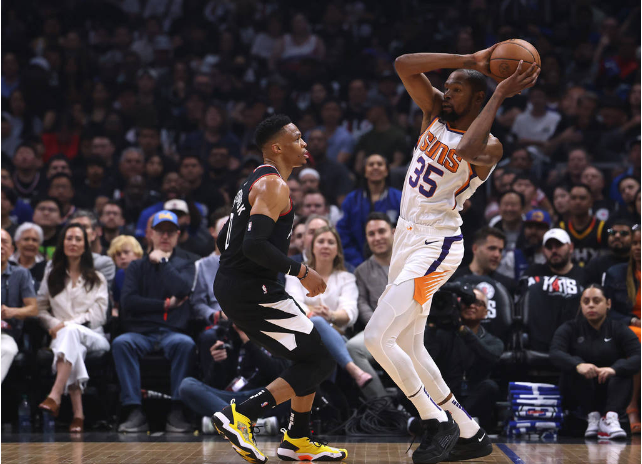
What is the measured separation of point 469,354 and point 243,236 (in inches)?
112

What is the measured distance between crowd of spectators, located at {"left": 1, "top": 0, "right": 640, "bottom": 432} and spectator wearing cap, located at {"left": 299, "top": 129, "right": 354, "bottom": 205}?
28mm

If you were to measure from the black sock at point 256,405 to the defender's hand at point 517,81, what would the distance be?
239 centimetres

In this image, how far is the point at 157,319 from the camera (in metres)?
7.77

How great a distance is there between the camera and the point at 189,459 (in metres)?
5.55

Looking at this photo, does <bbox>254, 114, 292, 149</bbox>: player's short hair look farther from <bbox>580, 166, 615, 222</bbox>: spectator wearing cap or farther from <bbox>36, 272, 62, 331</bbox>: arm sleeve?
<bbox>580, 166, 615, 222</bbox>: spectator wearing cap

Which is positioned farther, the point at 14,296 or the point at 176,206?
the point at 176,206

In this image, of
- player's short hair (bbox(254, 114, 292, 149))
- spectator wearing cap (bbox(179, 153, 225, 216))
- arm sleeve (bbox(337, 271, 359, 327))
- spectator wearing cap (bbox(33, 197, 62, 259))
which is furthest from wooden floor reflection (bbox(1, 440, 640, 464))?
spectator wearing cap (bbox(179, 153, 225, 216))

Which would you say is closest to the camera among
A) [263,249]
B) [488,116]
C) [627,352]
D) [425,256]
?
[263,249]

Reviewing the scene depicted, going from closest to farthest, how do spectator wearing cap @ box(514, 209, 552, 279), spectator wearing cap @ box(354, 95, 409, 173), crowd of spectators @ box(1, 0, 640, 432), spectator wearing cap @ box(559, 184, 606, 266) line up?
crowd of spectators @ box(1, 0, 640, 432), spectator wearing cap @ box(514, 209, 552, 279), spectator wearing cap @ box(559, 184, 606, 266), spectator wearing cap @ box(354, 95, 409, 173)

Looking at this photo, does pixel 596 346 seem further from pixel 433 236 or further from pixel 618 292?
pixel 433 236

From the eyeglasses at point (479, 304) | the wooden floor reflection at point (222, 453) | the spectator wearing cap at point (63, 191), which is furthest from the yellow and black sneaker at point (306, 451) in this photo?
the spectator wearing cap at point (63, 191)

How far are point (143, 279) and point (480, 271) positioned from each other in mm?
3309

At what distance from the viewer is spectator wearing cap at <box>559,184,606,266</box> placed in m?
8.83

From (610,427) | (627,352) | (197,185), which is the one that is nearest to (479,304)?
(627,352)
